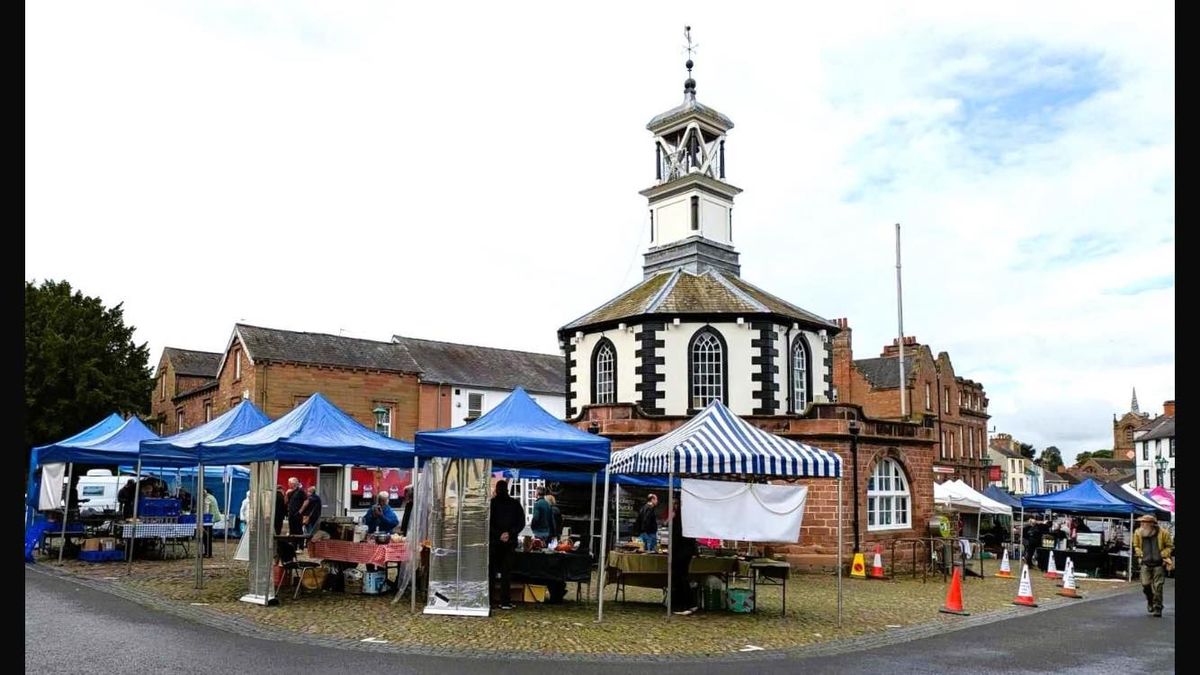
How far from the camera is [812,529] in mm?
21656

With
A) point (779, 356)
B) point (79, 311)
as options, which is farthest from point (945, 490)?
point (79, 311)

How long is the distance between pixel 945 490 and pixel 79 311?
3264cm

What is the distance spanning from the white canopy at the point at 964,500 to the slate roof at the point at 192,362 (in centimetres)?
3587

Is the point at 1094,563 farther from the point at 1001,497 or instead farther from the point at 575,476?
the point at 575,476

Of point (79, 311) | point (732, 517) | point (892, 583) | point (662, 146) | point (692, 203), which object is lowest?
point (892, 583)

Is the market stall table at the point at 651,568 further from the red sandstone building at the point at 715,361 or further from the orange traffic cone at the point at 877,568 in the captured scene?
the orange traffic cone at the point at 877,568

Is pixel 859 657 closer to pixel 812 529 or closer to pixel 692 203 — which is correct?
pixel 812 529

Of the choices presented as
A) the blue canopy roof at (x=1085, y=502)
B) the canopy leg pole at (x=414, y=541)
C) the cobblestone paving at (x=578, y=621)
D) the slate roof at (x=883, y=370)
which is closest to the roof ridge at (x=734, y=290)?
the cobblestone paving at (x=578, y=621)

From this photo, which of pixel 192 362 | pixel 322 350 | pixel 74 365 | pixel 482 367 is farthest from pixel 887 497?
pixel 192 362

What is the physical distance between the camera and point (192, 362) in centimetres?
4925

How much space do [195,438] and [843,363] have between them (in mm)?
38898

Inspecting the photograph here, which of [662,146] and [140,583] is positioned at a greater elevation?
[662,146]

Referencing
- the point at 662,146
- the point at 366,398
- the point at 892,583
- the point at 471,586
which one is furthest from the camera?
the point at 366,398

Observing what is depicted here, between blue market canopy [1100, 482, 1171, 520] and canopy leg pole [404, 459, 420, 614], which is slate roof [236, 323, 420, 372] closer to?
canopy leg pole [404, 459, 420, 614]
